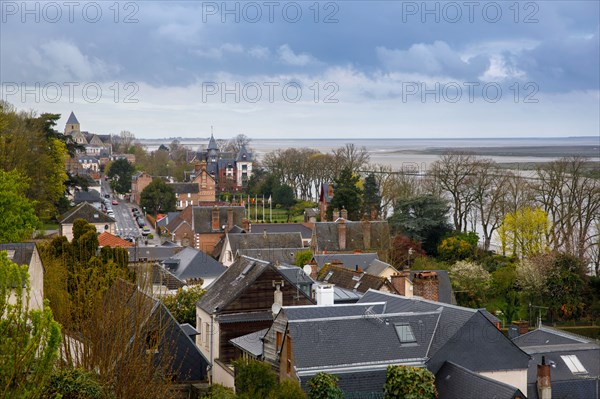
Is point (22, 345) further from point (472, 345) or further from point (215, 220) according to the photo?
point (215, 220)

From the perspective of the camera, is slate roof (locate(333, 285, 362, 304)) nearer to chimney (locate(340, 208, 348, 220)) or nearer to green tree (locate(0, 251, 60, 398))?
green tree (locate(0, 251, 60, 398))

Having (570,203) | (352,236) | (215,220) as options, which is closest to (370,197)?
(215,220)

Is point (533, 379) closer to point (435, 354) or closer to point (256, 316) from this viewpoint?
point (435, 354)

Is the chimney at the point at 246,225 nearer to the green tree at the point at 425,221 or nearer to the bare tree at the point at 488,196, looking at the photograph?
the green tree at the point at 425,221

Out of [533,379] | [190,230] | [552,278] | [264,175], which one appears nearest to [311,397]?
[533,379]

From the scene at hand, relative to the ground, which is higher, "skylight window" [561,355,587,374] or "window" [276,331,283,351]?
"window" [276,331,283,351]

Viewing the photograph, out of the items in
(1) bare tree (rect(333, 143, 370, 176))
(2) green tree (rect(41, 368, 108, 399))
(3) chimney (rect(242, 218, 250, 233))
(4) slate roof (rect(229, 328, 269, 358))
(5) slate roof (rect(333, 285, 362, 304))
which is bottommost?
(4) slate roof (rect(229, 328, 269, 358))

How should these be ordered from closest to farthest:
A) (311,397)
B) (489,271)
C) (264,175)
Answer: (311,397)
(489,271)
(264,175)

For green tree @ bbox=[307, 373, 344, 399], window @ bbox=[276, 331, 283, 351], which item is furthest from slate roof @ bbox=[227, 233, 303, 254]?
green tree @ bbox=[307, 373, 344, 399]
